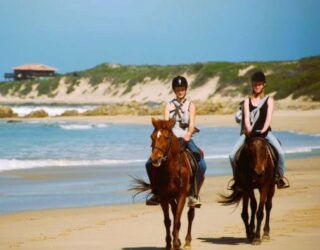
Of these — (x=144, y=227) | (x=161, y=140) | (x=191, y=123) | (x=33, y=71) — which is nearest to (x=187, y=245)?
(x=191, y=123)

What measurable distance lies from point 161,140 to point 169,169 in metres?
0.42

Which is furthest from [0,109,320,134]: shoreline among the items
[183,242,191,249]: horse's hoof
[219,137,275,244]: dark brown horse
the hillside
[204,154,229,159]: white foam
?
[183,242,191,249]: horse's hoof

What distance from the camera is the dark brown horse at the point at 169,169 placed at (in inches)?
362

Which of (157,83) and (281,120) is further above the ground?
(157,83)

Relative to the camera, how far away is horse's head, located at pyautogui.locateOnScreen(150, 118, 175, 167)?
9.10 metres

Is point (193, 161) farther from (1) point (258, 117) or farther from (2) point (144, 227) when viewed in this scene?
(2) point (144, 227)

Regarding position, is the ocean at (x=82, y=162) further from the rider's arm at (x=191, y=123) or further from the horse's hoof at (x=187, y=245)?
the rider's arm at (x=191, y=123)

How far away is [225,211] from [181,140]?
3855 mm

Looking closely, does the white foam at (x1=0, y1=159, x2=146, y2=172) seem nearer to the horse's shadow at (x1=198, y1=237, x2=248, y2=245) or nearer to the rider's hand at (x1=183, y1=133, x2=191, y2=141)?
the horse's shadow at (x1=198, y1=237, x2=248, y2=245)

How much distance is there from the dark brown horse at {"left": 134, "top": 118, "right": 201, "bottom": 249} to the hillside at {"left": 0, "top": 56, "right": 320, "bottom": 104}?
62.2 m

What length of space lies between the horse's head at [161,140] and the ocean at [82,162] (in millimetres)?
5639

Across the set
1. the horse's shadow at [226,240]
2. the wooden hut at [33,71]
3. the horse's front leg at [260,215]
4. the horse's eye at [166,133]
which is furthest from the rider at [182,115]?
the wooden hut at [33,71]

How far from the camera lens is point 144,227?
12.0 m

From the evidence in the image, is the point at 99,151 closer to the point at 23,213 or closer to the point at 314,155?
the point at 314,155
